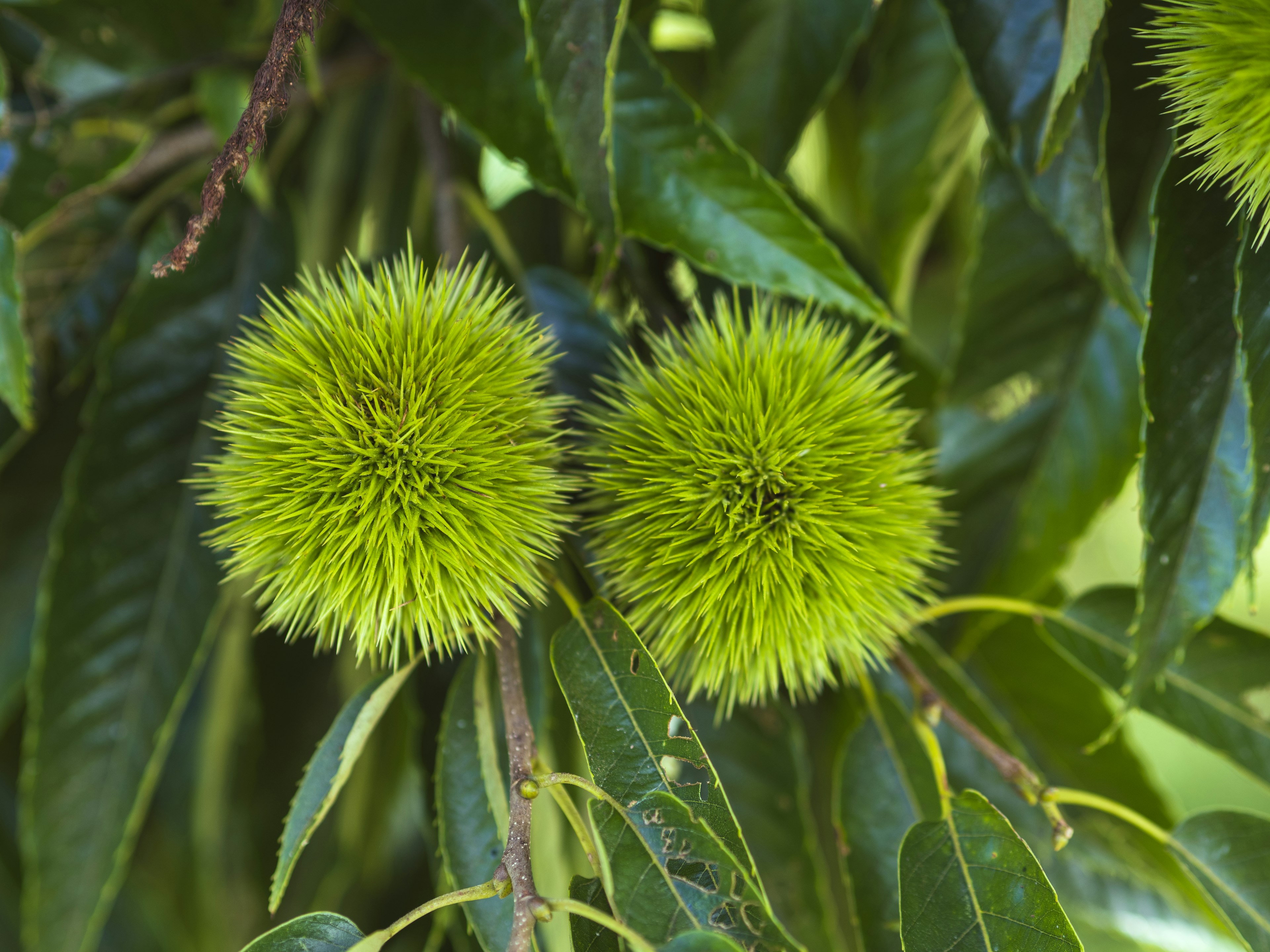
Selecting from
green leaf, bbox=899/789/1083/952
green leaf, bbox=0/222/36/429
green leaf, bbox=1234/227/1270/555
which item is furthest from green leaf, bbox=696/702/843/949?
green leaf, bbox=0/222/36/429

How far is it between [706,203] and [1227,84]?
0.27m

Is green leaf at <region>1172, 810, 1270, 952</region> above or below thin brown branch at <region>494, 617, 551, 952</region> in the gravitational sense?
below

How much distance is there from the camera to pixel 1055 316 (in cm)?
74

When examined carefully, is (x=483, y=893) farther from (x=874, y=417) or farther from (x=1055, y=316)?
(x=1055, y=316)

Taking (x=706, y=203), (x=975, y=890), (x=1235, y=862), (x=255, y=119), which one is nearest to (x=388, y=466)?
(x=255, y=119)

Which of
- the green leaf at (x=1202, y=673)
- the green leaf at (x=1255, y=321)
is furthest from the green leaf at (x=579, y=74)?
the green leaf at (x=1202, y=673)

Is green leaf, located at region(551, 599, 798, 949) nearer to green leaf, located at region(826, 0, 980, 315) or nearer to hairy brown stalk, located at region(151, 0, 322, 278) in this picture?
hairy brown stalk, located at region(151, 0, 322, 278)

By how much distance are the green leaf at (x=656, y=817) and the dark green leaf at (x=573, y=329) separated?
24 centimetres

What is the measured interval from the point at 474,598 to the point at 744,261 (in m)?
0.26

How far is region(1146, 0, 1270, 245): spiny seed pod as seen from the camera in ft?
1.24

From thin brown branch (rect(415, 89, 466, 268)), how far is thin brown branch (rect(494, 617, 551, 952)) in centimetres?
29

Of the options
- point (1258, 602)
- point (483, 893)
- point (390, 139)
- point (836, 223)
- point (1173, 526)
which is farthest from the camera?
point (1258, 602)

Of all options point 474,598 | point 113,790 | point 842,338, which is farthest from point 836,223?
point 113,790

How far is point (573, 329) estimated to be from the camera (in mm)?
662
